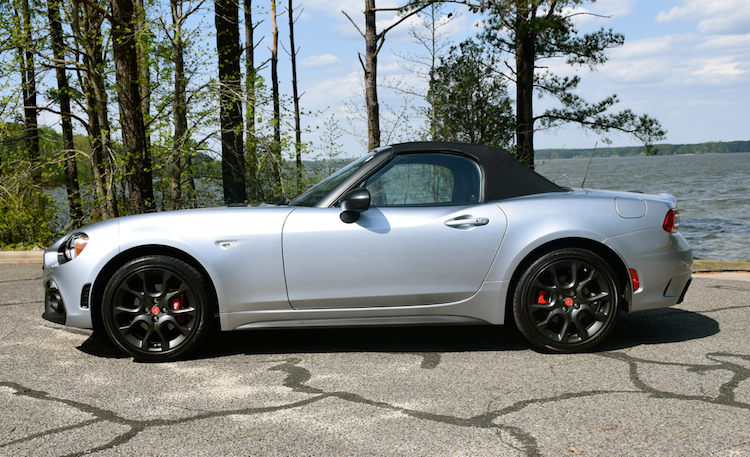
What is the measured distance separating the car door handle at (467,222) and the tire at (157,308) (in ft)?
5.60

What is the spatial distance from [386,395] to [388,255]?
3.18ft

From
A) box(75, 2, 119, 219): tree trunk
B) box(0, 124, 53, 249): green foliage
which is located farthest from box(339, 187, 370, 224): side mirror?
box(0, 124, 53, 249): green foliage

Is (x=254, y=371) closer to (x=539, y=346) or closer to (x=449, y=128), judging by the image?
(x=539, y=346)

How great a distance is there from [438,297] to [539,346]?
2.58 ft

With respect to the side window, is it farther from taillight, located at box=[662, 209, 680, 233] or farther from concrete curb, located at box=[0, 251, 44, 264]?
concrete curb, located at box=[0, 251, 44, 264]

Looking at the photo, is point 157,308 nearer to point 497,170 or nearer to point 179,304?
point 179,304

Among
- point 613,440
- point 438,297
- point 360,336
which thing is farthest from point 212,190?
point 613,440

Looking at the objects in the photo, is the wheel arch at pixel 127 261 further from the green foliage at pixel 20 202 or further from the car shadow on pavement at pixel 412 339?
the green foliage at pixel 20 202

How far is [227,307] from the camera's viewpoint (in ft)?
13.5

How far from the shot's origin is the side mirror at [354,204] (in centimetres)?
393

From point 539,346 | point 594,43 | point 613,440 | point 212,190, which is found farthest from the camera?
point 594,43

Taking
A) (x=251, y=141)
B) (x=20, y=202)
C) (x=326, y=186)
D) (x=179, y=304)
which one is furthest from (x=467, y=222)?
(x=20, y=202)

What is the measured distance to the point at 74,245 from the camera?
422 cm

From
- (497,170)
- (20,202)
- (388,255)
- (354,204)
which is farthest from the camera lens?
(20,202)
